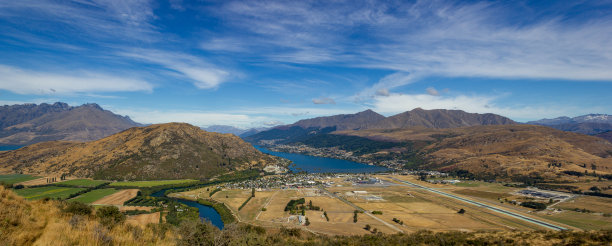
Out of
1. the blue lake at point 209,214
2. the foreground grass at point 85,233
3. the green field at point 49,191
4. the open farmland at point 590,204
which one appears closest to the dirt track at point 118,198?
the green field at point 49,191

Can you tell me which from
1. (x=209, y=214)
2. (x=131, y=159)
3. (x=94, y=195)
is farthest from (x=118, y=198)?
(x=131, y=159)

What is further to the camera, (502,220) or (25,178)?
(25,178)

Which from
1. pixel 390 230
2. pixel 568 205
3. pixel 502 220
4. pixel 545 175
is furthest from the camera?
pixel 545 175

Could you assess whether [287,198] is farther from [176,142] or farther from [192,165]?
[176,142]

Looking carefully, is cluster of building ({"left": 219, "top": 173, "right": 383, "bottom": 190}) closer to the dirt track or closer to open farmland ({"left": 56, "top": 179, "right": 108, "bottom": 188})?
the dirt track

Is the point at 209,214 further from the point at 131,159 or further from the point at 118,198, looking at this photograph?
the point at 131,159

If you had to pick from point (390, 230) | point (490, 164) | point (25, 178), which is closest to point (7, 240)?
point (390, 230)

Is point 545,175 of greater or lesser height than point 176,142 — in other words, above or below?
below
